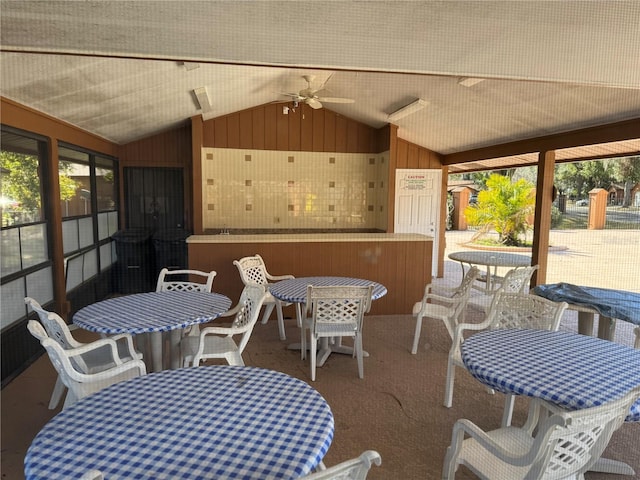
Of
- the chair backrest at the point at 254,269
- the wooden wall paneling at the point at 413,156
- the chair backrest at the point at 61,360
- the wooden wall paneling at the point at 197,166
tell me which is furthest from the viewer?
the wooden wall paneling at the point at 413,156

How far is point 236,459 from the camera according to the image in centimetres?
113

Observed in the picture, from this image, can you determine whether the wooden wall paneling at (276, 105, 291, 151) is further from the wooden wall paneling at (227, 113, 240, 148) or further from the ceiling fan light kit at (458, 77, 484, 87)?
the ceiling fan light kit at (458, 77, 484, 87)

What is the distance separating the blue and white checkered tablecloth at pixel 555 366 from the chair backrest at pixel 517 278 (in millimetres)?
1721

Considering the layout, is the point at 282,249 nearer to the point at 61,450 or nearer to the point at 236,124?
the point at 236,124

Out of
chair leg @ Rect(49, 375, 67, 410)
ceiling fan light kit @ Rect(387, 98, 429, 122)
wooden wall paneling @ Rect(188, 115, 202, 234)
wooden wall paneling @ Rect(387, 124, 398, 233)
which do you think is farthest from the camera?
wooden wall paneling @ Rect(387, 124, 398, 233)

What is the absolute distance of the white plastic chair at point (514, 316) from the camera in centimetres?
256

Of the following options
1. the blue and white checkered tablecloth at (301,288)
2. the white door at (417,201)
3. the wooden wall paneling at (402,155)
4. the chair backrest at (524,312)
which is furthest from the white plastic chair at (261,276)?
the wooden wall paneling at (402,155)

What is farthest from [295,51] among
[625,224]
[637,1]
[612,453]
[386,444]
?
[625,224]

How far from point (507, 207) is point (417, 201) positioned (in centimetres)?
560

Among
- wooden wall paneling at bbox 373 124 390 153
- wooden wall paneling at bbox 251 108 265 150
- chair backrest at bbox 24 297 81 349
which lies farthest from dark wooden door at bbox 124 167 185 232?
chair backrest at bbox 24 297 81 349

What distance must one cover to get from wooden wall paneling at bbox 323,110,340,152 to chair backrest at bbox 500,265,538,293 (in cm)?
352

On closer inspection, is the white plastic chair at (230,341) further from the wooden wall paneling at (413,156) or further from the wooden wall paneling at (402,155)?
the wooden wall paneling at (413,156)

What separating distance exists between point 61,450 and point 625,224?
7.79 meters

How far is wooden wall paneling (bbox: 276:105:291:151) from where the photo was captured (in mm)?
6328
